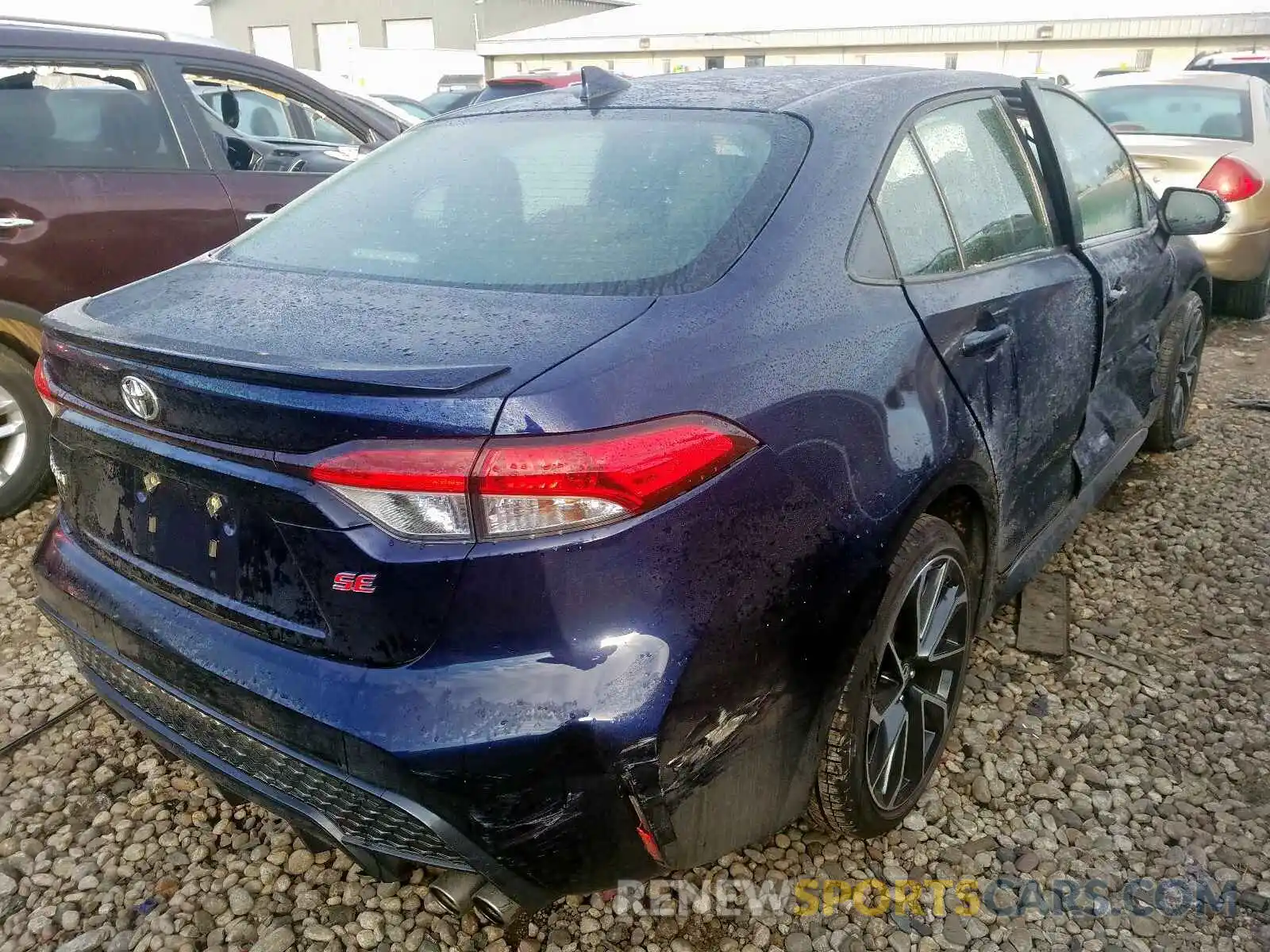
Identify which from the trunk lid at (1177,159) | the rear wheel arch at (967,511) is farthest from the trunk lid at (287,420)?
the trunk lid at (1177,159)

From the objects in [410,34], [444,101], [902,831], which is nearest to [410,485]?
[902,831]

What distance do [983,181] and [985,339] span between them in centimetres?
56

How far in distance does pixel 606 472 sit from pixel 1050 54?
2594 centimetres

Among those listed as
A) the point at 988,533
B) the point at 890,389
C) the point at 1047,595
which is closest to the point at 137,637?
the point at 890,389

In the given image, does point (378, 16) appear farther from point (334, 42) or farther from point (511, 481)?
point (511, 481)

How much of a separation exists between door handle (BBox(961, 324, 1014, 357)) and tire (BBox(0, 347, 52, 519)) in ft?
10.7

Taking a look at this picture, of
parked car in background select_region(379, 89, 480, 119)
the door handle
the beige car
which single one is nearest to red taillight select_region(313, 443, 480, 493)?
the door handle

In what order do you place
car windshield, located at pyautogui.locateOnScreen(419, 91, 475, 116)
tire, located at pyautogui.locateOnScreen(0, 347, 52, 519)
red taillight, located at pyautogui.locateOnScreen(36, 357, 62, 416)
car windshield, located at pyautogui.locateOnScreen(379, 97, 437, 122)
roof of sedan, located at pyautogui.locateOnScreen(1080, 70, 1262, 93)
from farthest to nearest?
1. car windshield, located at pyautogui.locateOnScreen(419, 91, 475, 116)
2. car windshield, located at pyautogui.locateOnScreen(379, 97, 437, 122)
3. roof of sedan, located at pyautogui.locateOnScreen(1080, 70, 1262, 93)
4. tire, located at pyautogui.locateOnScreen(0, 347, 52, 519)
5. red taillight, located at pyautogui.locateOnScreen(36, 357, 62, 416)

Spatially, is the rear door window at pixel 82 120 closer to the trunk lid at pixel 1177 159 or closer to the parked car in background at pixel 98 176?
the parked car in background at pixel 98 176

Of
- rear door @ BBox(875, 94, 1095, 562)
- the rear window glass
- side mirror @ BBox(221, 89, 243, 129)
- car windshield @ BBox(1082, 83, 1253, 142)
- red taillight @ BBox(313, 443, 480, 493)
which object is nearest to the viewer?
red taillight @ BBox(313, 443, 480, 493)

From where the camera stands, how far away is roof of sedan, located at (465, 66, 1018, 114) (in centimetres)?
221

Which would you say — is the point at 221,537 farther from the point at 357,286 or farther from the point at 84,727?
the point at 84,727

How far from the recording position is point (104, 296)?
2.02m

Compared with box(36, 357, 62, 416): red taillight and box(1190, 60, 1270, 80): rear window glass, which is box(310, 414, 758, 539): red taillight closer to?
box(36, 357, 62, 416): red taillight
